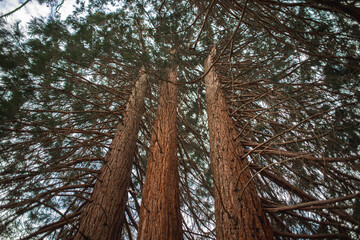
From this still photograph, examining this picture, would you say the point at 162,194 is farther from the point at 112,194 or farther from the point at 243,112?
the point at 243,112

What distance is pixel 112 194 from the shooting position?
2.33 m

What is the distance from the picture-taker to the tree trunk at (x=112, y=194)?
6.51 ft

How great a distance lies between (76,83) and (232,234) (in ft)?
11.6

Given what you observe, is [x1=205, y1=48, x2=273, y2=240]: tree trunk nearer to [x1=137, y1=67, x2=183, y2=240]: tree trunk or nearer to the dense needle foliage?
the dense needle foliage

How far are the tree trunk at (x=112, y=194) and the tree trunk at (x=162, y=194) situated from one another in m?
0.38

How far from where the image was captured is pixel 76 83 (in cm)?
314

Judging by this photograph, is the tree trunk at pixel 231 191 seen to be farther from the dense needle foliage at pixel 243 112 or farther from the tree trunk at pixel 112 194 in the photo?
the tree trunk at pixel 112 194

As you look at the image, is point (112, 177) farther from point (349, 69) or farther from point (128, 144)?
point (349, 69)

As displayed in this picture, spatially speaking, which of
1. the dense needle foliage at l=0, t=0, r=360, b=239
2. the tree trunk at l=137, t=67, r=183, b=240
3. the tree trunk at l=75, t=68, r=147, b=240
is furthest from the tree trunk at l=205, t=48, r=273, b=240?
the tree trunk at l=75, t=68, r=147, b=240

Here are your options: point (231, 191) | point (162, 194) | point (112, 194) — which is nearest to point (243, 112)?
point (231, 191)

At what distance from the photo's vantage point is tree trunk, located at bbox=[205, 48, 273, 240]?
158 cm

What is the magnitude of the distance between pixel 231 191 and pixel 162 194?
955 millimetres

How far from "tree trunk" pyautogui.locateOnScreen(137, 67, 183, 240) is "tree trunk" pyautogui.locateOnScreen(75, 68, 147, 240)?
380 mm

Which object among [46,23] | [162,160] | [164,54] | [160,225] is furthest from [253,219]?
[46,23]
